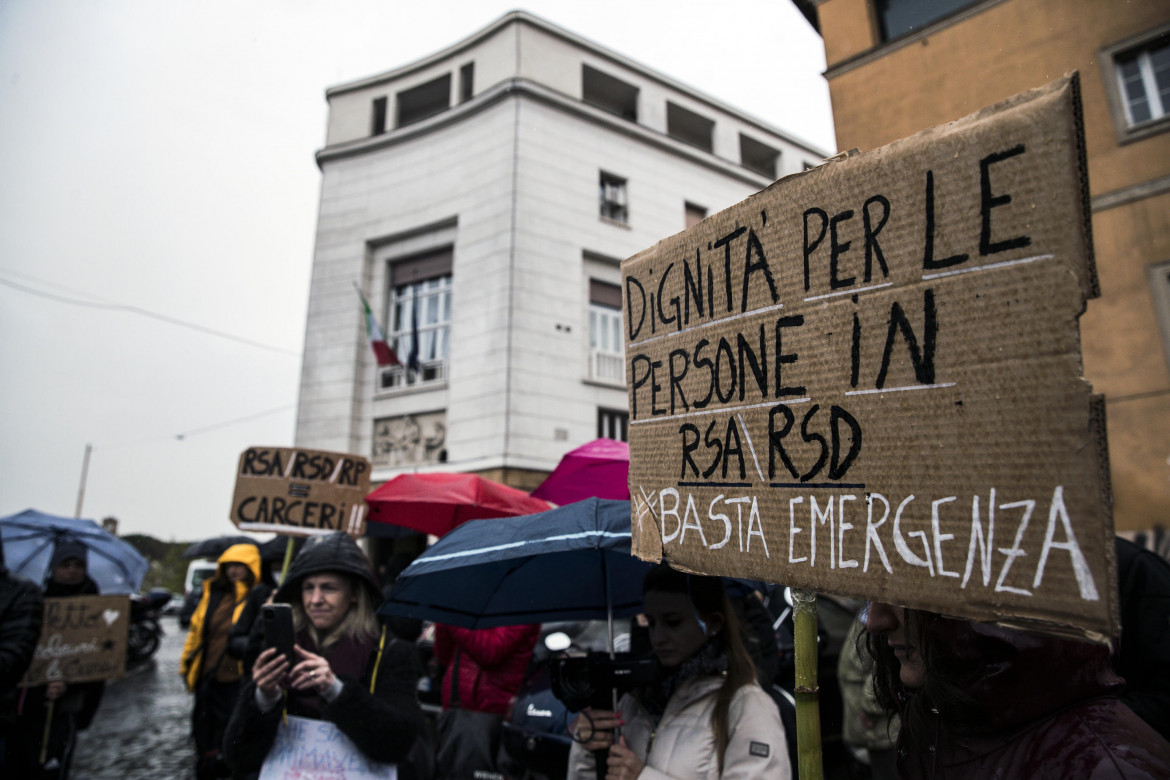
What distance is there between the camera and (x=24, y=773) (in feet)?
13.8

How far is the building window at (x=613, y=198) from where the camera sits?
57.0 feet

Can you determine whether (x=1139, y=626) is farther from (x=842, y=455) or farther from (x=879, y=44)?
(x=879, y=44)

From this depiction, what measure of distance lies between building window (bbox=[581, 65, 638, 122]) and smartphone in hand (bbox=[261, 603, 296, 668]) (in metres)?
17.7

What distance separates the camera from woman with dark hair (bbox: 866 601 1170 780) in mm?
968

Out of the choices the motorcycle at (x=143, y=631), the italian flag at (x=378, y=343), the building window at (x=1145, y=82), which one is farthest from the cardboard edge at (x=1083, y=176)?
the italian flag at (x=378, y=343)

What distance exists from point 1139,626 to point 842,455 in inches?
56.6

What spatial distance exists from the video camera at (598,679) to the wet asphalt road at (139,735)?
5583 millimetres

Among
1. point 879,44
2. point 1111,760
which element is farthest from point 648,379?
point 879,44

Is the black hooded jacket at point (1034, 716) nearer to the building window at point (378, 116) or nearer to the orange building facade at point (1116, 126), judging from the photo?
the orange building facade at point (1116, 126)

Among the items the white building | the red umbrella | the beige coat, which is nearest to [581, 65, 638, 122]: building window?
the white building

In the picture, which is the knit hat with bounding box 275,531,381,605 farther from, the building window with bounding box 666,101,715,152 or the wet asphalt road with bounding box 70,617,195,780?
the building window with bounding box 666,101,715,152

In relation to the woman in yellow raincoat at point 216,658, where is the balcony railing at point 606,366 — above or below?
above

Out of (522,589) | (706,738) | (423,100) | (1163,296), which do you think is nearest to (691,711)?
(706,738)

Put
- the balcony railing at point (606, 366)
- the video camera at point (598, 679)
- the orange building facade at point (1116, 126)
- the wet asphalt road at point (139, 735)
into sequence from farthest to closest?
the balcony railing at point (606, 366) → the wet asphalt road at point (139, 735) → the orange building facade at point (1116, 126) → the video camera at point (598, 679)
